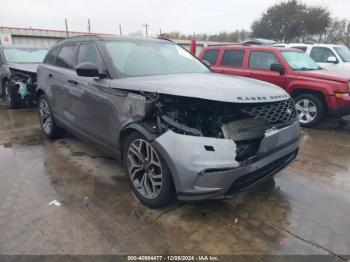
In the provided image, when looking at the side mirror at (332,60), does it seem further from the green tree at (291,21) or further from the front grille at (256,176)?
the green tree at (291,21)

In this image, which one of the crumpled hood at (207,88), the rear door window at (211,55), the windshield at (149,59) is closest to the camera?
the crumpled hood at (207,88)

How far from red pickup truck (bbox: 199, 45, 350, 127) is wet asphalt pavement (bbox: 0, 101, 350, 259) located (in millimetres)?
2102

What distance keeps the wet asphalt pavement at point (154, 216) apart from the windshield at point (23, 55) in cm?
520

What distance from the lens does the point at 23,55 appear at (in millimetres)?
8391

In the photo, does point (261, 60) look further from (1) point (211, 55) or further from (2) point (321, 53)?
(2) point (321, 53)

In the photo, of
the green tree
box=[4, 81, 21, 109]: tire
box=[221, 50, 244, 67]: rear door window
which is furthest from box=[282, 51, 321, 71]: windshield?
the green tree

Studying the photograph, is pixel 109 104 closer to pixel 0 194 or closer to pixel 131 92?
pixel 131 92

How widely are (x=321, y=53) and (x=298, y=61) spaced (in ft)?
11.1

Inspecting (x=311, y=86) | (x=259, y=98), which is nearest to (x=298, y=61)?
(x=311, y=86)

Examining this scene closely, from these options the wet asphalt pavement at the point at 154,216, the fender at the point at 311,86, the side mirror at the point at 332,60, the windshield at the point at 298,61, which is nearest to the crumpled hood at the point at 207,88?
the wet asphalt pavement at the point at 154,216

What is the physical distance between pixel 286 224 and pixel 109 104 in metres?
2.20

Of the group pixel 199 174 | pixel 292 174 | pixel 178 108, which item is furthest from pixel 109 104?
Answer: pixel 292 174

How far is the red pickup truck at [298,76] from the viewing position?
5.65 metres

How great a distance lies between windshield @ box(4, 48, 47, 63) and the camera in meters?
8.14
